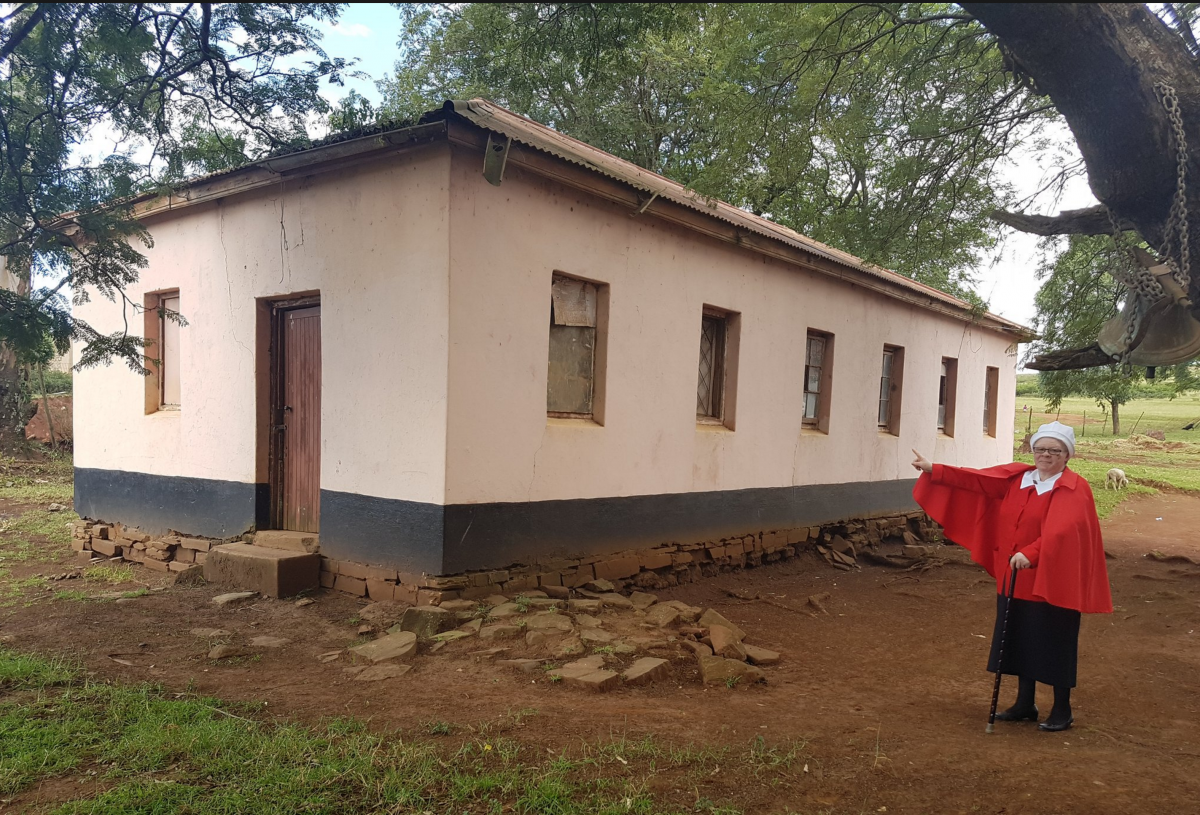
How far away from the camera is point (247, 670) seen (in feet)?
16.3

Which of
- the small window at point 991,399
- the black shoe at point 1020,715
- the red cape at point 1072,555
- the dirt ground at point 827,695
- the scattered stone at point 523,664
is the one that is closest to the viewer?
the dirt ground at point 827,695

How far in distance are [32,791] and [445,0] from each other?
393cm

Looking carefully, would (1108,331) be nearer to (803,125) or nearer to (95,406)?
(803,125)

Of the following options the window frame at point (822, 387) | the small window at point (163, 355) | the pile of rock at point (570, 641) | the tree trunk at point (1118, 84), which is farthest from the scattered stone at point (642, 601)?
the small window at point (163, 355)

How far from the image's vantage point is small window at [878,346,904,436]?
40.0 ft

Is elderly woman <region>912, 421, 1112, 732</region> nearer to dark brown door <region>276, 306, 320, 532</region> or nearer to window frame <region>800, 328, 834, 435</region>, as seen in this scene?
dark brown door <region>276, 306, 320, 532</region>

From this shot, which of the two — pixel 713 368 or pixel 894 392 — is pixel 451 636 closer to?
pixel 713 368

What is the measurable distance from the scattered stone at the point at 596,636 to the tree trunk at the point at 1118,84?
4.31m

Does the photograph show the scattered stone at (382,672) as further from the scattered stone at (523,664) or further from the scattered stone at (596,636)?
the scattered stone at (596,636)

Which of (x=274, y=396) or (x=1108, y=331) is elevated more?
(x=1108, y=331)

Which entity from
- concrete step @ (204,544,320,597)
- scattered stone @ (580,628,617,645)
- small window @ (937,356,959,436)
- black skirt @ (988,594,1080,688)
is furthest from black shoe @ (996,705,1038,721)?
small window @ (937,356,959,436)

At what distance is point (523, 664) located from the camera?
4.95 metres

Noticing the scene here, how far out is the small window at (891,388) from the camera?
1218 centimetres

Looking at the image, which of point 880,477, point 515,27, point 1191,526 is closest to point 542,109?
point 880,477
